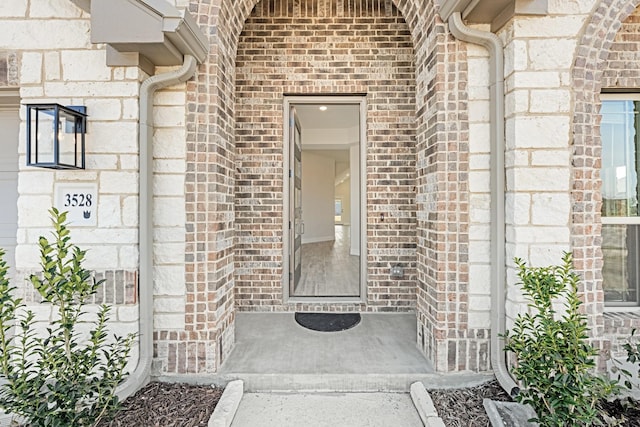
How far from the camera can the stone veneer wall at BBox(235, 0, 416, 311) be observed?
391 cm

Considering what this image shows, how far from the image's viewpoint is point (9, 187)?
279 centimetres

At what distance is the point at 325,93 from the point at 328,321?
2.59 meters

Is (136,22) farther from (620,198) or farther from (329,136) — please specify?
(329,136)

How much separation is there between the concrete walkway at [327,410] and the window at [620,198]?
2.01 metres

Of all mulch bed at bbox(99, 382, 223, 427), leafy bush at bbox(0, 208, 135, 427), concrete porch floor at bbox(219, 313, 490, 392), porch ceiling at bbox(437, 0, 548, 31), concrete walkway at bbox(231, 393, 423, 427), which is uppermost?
porch ceiling at bbox(437, 0, 548, 31)

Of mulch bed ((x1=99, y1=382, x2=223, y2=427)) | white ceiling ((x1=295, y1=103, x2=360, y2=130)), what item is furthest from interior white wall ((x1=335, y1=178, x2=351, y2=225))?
mulch bed ((x1=99, y1=382, x2=223, y2=427))

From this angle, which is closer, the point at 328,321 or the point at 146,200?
the point at 146,200

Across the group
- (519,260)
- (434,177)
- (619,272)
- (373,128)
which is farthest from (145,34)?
(619,272)

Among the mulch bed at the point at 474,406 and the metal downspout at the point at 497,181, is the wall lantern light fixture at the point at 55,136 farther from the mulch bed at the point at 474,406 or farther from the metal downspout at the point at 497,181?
the mulch bed at the point at 474,406

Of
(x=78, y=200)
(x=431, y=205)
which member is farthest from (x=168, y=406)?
(x=431, y=205)

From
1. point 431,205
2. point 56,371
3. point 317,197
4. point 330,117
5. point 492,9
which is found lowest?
point 56,371

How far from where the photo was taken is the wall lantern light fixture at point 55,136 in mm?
2168

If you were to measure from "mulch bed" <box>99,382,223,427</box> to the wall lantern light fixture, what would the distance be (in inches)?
65.0

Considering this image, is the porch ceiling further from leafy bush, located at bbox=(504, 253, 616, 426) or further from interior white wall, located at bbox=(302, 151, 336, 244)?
interior white wall, located at bbox=(302, 151, 336, 244)
